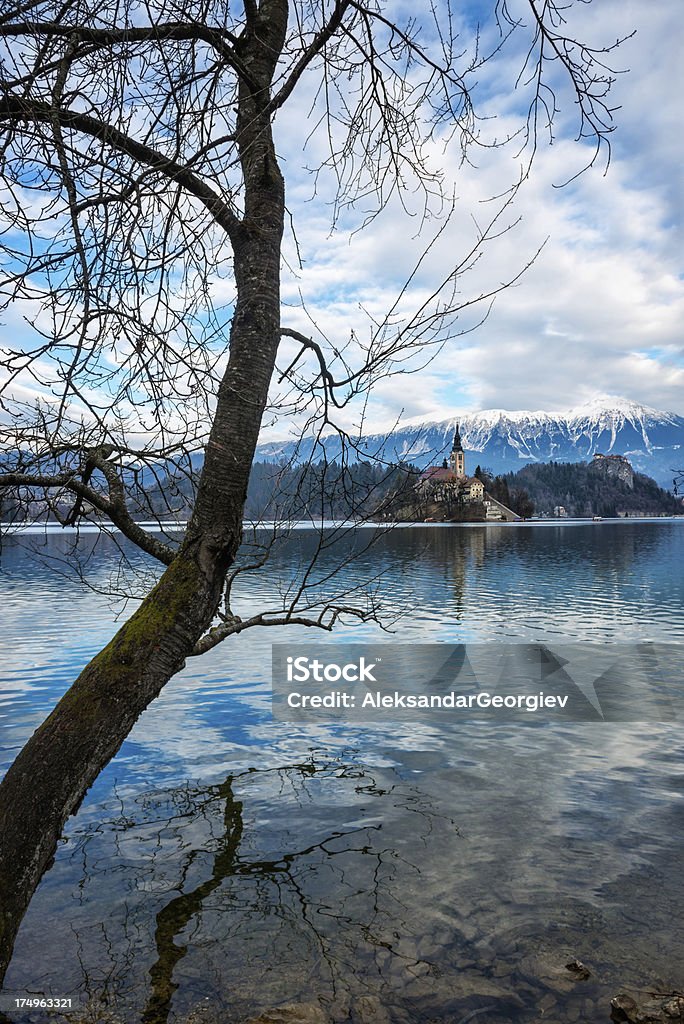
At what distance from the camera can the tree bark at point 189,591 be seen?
12.5ft

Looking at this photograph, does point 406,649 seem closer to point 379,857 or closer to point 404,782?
point 404,782

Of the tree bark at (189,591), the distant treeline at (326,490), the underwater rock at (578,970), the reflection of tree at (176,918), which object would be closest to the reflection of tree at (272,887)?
the reflection of tree at (176,918)

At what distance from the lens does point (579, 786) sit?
11930 millimetres

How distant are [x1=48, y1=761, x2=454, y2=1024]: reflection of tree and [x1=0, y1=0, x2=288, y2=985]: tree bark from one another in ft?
11.1

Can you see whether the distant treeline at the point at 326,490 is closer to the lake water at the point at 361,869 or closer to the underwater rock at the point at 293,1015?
the lake water at the point at 361,869

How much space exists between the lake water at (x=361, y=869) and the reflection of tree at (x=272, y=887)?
3 centimetres

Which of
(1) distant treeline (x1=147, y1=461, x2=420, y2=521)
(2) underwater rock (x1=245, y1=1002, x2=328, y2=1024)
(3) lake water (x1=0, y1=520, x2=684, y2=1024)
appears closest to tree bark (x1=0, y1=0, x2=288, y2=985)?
(1) distant treeline (x1=147, y1=461, x2=420, y2=521)

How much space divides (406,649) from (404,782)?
1261 cm

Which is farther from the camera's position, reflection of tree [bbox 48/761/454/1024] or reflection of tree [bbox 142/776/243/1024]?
reflection of tree [bbox 48/761/454/1024]

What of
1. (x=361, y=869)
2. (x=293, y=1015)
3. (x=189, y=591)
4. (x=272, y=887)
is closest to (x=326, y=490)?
(x=189, y=591)

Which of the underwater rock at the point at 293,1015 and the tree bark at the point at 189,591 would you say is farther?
the underwater rock at the point at 293,1015

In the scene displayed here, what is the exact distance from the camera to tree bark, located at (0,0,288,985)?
12.5ft

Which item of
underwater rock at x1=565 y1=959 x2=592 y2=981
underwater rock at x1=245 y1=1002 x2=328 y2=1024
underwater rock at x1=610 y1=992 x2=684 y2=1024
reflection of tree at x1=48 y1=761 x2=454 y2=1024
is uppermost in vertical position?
underwater rock at x1=610 y1=992 x2=684 y2=1024

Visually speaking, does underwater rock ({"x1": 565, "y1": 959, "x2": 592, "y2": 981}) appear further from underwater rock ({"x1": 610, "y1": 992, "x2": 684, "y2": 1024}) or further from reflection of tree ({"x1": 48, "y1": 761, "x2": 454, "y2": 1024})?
reflection of tree ({"x1": 48, "y1": 761, "x2": 454, "y2": 1024})
